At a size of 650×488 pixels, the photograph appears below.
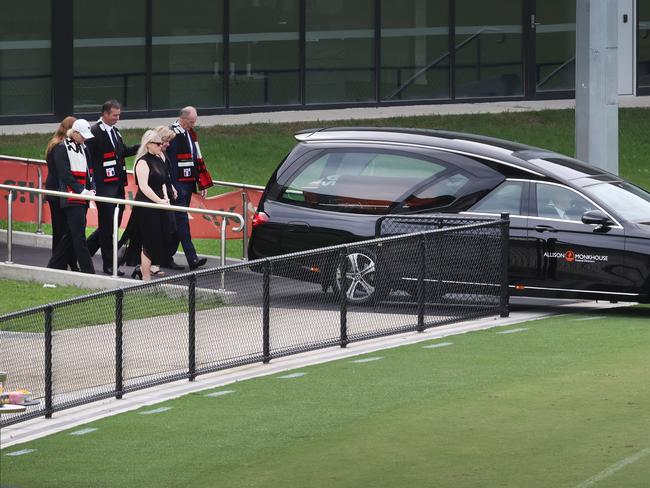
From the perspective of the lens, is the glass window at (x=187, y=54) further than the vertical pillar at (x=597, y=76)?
Yes

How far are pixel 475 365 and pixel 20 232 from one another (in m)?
9.76

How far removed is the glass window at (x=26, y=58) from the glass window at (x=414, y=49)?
22.5 feet

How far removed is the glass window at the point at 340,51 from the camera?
108 feet

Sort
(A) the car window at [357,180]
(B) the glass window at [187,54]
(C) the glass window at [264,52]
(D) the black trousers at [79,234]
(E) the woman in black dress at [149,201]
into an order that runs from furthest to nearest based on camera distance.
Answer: (C) the glass window at [264,52]
(B) the glass window at [187,54]
(D) the black trousers at [79,234]
(E) the woman in black dress at [149,201]
(A) the car window at [357,180]

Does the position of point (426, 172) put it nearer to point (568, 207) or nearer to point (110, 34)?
point (568, 207)

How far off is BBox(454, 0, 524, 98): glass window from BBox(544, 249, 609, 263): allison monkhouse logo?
697 inches

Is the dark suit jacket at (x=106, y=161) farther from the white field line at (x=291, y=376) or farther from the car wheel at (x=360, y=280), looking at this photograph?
the white field line at (x=291, y=376)

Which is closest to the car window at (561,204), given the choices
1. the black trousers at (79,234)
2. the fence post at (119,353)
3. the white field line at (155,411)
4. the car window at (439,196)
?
the car window at (439,196)

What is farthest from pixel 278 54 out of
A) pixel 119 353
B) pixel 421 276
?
pixel 119 353

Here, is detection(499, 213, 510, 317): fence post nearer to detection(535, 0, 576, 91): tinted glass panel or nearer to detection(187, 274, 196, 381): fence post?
detection(187, 274, 196, 381): fence post

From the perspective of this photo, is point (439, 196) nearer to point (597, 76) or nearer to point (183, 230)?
point (183, 230)

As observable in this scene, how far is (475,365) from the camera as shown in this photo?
13.9 m

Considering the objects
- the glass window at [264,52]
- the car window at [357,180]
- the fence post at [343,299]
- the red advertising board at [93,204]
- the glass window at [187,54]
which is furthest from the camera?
the glass window at [264,52]

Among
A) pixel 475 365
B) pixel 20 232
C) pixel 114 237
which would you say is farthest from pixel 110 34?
pixel 475 365
